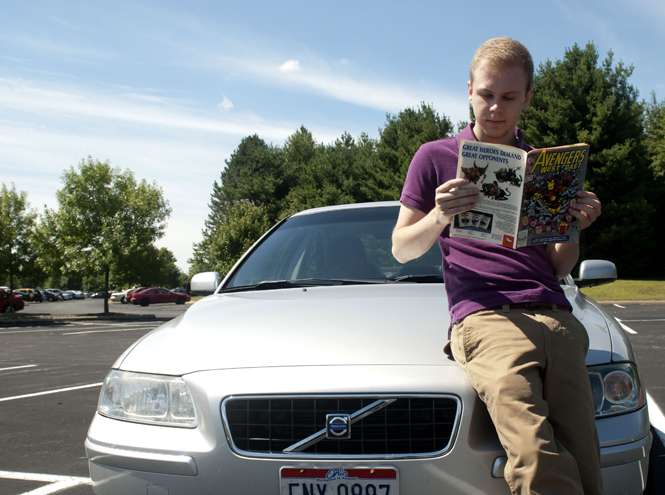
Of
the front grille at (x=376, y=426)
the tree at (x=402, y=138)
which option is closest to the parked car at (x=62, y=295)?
the tree at (x=402, y=138)

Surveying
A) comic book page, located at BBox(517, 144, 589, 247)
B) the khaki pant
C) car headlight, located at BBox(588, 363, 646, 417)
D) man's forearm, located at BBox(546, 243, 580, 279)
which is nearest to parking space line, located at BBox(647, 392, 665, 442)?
car headlight, located at BBox(588, 363, 646, 417)

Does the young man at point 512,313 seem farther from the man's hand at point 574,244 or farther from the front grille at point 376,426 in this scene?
the front grille at point 376,426

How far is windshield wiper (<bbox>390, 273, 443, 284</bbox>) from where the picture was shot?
265 centimetres

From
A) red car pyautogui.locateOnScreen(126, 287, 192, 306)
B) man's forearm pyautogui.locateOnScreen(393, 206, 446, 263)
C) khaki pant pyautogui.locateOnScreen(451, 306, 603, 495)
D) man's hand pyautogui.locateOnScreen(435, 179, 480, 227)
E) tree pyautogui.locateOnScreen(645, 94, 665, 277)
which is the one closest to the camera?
khaki pant pyautogui.locateOnScreen(451, 306, 603, 495)

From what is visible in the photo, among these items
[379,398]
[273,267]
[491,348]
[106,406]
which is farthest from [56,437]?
[491,348]

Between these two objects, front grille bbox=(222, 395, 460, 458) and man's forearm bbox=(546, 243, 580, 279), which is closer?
front grille bbox=(222, 395, 460, 458)

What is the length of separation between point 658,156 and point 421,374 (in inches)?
1527

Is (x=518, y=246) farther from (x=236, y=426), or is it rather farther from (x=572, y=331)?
(x=236, y=426)

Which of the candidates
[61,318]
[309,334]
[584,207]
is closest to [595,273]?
[584,207]

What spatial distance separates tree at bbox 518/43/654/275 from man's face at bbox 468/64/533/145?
96.3ft

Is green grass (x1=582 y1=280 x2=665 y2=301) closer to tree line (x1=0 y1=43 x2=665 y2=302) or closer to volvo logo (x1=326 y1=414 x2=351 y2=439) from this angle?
tree line (x1=0 y1=43 x2=665 y2=302)

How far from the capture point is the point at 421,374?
5.51ft

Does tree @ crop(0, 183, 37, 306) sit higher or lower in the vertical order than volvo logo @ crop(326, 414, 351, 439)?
higher

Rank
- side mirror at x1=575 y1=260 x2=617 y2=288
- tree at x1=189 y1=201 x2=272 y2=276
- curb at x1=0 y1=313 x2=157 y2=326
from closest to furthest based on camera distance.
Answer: side mirror at x1=575 y1=260 x2=617 y2=288
curb at x1=0 y1=313 x2=157 y2=326
tree at x1=189 y1=201 x2=272 y2=276
